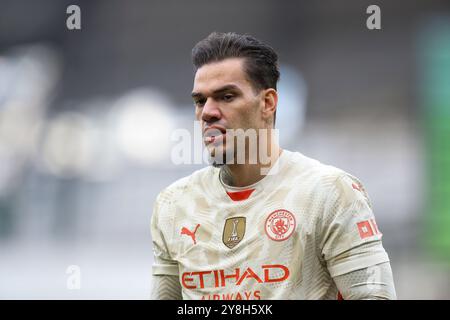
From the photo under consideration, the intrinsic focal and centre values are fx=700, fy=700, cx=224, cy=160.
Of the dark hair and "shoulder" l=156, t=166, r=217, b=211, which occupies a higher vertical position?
the dark hair

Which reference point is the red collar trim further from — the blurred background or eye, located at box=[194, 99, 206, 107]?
the blurred background

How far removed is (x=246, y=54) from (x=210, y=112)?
1.12 feet

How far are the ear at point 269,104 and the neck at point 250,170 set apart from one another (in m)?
0.14

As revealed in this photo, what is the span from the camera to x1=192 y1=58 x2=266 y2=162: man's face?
2.81 metres

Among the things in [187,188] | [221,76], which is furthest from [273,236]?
[221,76]

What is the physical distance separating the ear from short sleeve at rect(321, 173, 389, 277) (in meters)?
0.46

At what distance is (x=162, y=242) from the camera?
9.92ft

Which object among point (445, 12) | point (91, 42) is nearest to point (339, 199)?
point (445, 12)

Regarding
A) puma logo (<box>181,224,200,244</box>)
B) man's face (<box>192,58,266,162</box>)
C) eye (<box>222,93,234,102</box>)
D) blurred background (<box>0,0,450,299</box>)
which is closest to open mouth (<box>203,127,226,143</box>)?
man's face (<box>192,58,266,162</box>)

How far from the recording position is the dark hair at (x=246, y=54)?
2.95 m

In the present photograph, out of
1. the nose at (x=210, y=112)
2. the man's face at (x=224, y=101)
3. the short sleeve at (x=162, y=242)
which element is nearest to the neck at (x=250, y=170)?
the man's face at (x=224, y=101)

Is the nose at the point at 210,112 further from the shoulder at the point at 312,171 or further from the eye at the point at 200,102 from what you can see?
the shoulder at the point at 312,171
